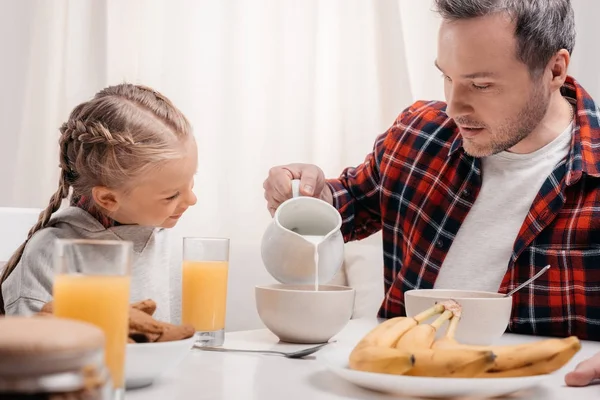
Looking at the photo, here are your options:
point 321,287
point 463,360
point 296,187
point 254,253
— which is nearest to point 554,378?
point 463,360

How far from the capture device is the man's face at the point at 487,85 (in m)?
1.59

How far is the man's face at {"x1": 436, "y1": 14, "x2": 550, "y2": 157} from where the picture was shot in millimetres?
1592

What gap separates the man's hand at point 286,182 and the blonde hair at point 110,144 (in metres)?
0.30

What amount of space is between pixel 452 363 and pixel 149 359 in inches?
12.4

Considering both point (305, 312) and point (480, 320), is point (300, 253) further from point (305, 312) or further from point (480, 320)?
point (480, 320)

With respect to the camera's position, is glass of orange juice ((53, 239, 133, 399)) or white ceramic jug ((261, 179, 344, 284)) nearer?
glass of orange juice ((53, 239, 133, 399))

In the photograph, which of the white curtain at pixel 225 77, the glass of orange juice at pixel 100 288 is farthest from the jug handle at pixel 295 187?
the white curtain at pixel 225 77

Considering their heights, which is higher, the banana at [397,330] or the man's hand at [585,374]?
the banana at [397,330]

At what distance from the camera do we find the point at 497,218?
1687 millimetres

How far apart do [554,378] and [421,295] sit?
10.5 inches

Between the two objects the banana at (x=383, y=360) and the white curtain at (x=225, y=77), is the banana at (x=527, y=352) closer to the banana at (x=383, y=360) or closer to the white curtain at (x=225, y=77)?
the banana at (x=383, y=360)

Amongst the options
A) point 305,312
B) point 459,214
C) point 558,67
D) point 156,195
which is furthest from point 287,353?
point 558,67

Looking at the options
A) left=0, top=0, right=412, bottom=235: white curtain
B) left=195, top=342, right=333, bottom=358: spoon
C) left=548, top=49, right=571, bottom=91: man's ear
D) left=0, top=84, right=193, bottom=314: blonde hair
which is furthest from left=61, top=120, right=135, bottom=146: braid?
left=0, top=0, right=412, bottom=235: white curtain

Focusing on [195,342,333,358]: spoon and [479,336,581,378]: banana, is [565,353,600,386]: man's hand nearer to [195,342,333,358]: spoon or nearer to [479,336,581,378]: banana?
[479,336,581,378]: banana
